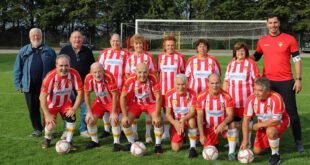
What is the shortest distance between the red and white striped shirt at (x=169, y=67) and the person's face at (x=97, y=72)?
43.9 inches

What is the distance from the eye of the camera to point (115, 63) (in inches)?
195

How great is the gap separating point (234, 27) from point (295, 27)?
60.3 feet

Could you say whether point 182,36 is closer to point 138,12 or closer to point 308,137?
point 308,137

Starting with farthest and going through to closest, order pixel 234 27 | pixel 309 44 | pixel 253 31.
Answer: pixel 309 44 → pixel 234 27 → pixel 253 31

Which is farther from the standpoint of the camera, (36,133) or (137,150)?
(36,133)

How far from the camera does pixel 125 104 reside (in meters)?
4.30

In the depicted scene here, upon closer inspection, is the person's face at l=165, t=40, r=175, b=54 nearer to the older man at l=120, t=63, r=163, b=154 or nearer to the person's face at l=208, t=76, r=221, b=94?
the older man at l=120, t=63, r=163, b=154

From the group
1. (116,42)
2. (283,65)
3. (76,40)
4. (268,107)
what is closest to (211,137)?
(268,107)

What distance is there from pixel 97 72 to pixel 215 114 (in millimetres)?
1792

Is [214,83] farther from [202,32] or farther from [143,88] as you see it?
[202,32]

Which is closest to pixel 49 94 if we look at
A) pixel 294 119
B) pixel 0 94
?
pixel 294 119

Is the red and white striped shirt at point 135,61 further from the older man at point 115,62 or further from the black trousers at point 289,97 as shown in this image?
the black trousers at point 289,97

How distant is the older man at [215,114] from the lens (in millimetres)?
3938

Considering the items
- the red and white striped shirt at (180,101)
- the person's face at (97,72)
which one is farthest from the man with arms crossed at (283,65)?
the person's face at (97,72)
